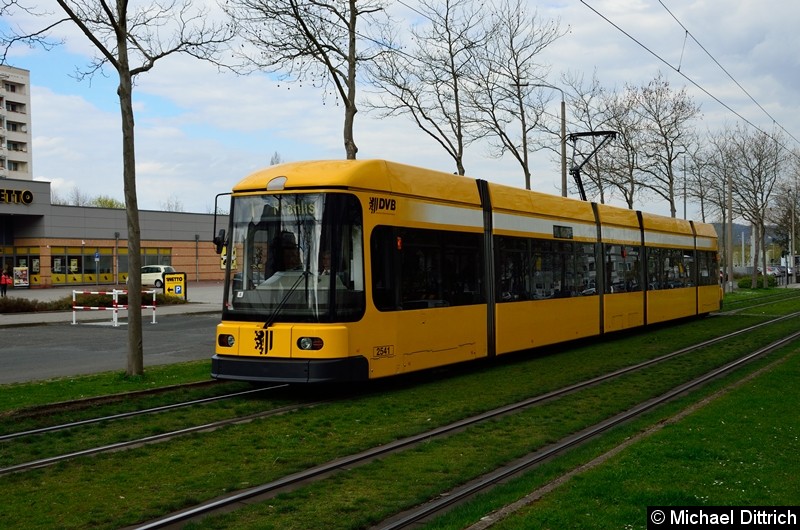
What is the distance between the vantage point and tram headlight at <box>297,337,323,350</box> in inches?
472

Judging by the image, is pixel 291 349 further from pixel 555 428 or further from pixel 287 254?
pixel 555 428

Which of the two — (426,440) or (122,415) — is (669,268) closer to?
(426,440)

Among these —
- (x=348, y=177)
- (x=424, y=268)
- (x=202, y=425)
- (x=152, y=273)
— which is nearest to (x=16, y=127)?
(x=152, y=273)

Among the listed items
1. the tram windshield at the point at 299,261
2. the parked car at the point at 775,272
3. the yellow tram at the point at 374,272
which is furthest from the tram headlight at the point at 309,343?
the parked car at the point at 775,272

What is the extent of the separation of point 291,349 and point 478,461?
4.23 meters

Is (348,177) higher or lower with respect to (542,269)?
higher

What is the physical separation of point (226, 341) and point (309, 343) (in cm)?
136

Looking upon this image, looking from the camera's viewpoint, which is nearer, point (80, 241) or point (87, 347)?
point (87, 347)

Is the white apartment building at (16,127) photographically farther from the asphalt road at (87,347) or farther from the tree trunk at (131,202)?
the tree trunk at (131,202)

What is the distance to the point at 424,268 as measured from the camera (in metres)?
14.0

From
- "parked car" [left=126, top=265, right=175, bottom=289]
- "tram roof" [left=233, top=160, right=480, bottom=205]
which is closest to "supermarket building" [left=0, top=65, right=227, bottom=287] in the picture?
"parked car" [left=126, top=265, right=175, bottom=289]

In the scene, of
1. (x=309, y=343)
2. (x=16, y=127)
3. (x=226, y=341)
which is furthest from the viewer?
(x=16, y=127)

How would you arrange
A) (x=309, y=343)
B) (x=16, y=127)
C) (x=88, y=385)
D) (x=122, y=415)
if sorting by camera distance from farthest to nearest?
(x=16, y=127), (x=88, y=385), (x=309, y=343), (x=122, y=415)

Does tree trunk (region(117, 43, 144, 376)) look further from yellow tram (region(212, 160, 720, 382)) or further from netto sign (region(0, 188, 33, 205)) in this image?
netto sign (region(0, 188, 33, 205))
